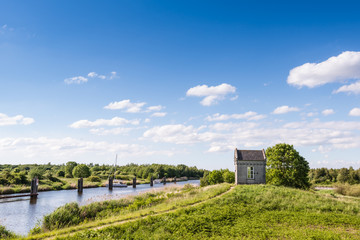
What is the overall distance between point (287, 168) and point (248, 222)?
2172cm

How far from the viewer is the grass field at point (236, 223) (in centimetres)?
1373

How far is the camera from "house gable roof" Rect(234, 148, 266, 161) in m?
33.9

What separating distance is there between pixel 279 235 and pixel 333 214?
8.23 m

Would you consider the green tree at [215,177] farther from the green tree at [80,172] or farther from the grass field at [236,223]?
the green tree at [80,172]

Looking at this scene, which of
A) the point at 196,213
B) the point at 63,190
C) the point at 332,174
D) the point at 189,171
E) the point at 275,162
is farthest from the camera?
the point at 189,171

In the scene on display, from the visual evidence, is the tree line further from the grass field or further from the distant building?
the grass field

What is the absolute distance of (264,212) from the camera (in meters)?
19.0

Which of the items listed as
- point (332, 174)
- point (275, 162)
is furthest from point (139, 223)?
point (332, 174)

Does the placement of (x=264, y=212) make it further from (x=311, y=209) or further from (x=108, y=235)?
(x=108, y=235)

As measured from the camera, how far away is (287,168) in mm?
34781

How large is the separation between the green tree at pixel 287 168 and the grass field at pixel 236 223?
11499 millimetres

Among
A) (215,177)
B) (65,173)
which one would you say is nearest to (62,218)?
(215,177)

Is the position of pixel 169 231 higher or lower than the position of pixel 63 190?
higher

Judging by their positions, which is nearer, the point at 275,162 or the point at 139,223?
the point at 139,223
